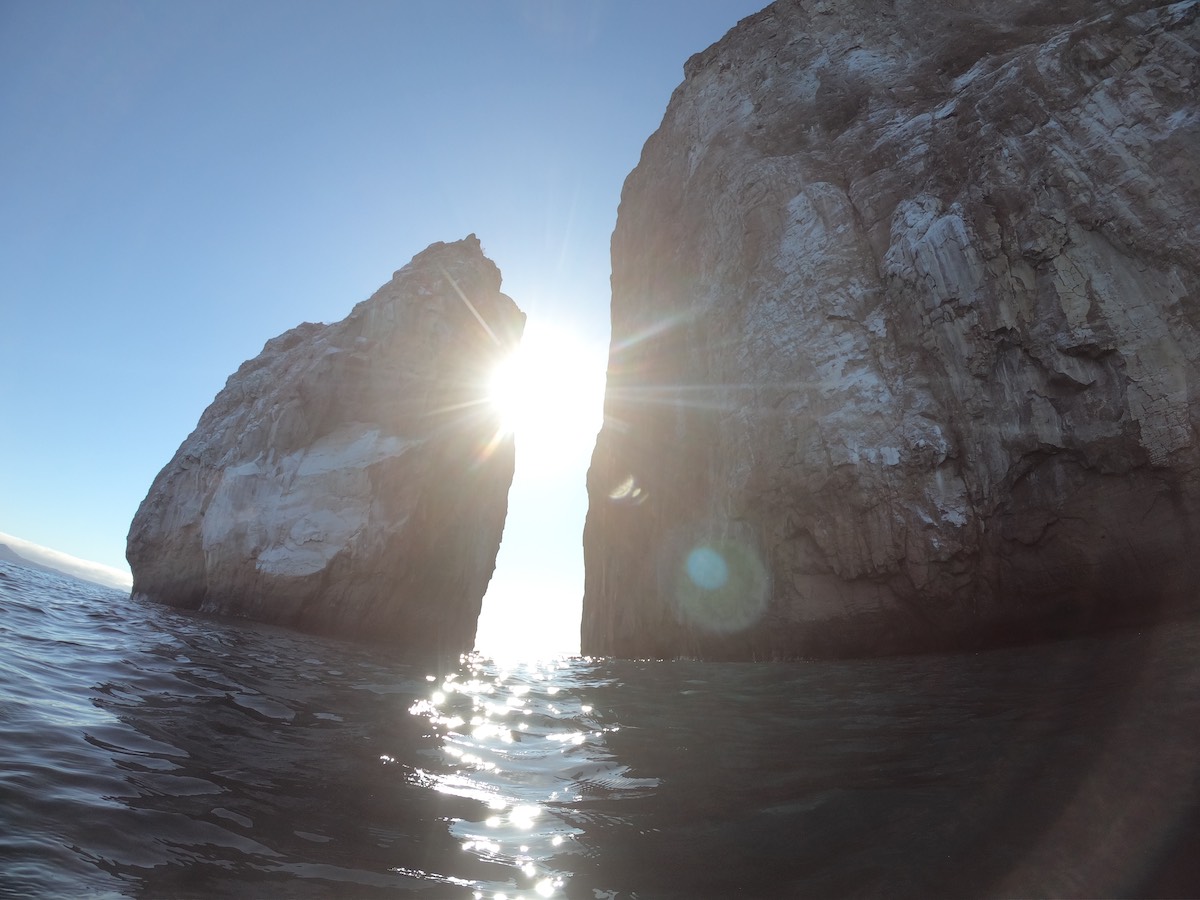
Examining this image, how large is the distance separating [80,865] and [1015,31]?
2421 centimetres

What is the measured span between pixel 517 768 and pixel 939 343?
42.4ft

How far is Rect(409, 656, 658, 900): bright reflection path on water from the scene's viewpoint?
3.65 metres

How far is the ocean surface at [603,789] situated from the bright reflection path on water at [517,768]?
3 centimetres

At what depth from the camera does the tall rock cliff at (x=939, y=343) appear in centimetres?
1130

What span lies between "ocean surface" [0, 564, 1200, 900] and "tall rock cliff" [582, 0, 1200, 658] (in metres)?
4.27

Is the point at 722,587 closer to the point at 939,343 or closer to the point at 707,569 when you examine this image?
the point at 707,569

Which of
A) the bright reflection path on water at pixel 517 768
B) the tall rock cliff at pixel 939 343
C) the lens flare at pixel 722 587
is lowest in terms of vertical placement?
the bright reflection path on water at pixel 517 768

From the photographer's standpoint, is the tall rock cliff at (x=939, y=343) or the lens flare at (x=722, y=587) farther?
the lens flare at (x=722, y=587)

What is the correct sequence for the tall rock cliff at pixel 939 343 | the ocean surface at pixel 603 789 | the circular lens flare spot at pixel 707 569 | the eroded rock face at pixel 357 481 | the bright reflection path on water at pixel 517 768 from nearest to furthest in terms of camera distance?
the ocean surface at pixel 603 789 < the bright reflection path on water at pixel 517 768 < the tall rock cliff at pixel 939 343 < the circular lens flare spot at pixel 707 569 < the eroded rock face at pixel 357 481

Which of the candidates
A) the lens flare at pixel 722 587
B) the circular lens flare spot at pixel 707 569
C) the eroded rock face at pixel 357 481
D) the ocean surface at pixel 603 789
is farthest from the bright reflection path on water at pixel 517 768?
the eroded rock face at pixel 357 481

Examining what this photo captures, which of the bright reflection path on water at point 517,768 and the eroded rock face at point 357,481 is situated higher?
the eroded rock face at point 357,481

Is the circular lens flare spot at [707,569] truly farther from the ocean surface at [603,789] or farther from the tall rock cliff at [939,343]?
the ocean surface at [603,789]

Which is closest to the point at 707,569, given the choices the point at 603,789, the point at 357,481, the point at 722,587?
the point at 722,587

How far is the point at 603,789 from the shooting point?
4969 mm
